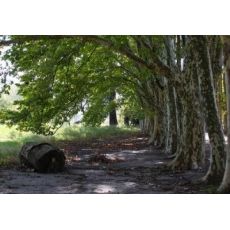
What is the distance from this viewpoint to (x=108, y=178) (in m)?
12.7

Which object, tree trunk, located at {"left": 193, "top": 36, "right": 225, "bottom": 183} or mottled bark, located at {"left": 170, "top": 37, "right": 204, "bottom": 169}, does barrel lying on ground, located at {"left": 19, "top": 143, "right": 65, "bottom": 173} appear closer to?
mottled bark, located at {"left": 170, "top": 37, "right": 204, "bottom": 169}

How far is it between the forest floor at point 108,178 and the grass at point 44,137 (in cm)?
177

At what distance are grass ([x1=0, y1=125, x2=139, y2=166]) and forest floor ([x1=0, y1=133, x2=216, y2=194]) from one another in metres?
1.77

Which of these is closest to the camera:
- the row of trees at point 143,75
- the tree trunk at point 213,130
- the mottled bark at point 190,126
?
the tree trunk at point 213,130

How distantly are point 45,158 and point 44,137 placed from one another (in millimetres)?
Answer: 8945

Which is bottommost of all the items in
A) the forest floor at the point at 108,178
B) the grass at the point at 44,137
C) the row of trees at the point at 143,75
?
the forest floor at the point at 108,178

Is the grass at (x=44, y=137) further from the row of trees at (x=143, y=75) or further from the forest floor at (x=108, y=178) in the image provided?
the row of trees at (x=143, y=75)

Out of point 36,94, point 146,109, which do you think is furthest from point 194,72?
point 146,109

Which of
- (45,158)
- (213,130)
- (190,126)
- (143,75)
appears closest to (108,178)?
(45,158)

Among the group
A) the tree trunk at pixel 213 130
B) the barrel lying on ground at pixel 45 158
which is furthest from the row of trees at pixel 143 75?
the barrel lying on ground at pixel 45 158

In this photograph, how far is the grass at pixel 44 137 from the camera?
58.0ft

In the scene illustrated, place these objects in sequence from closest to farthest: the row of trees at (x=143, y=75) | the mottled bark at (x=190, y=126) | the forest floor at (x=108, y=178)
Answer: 1. the forest floor at (x=108, y=178)
2. the row of trees at (x=143, y=75)
3. the mottled bark at (x=190, y=126)
